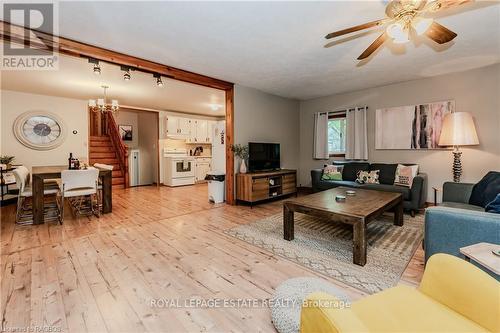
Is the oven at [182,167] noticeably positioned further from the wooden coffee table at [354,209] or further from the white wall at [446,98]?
the wooden coffee table at [354,209]

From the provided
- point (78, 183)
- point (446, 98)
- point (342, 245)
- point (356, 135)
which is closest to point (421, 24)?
point (342, 245)

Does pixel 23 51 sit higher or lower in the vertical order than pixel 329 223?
higher

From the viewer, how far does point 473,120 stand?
3.89 m

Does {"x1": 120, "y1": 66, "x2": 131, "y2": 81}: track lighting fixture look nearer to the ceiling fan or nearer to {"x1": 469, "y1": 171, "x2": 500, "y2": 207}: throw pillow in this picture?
the ceiling fan

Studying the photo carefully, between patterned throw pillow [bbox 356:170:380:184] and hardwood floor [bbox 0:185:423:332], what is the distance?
89.8 inches

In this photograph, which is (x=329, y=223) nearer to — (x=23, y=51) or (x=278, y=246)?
(x=278, y=246)

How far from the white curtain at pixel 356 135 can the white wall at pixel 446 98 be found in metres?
0.12

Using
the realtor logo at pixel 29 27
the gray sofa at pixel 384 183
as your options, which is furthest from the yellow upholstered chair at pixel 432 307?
the realtor logo at pixel 29 27

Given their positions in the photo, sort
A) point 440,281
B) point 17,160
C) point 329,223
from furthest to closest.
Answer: point 17,160, point 329,223, point 440,281

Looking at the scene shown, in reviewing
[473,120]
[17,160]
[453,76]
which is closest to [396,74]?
[453,76]

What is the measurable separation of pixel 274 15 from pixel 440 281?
2.49 metres

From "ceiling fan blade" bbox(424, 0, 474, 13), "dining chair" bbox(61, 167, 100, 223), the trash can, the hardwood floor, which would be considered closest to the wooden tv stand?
the trash can

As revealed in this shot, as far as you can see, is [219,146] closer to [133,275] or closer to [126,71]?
[126,71]

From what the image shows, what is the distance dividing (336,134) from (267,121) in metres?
1.73
